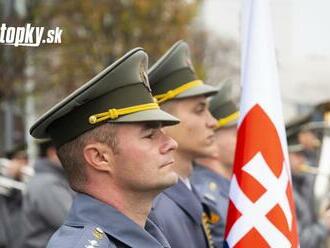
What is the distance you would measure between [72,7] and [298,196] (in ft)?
19.7

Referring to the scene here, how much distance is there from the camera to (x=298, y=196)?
9531 mm

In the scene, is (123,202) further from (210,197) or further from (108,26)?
(108,26)

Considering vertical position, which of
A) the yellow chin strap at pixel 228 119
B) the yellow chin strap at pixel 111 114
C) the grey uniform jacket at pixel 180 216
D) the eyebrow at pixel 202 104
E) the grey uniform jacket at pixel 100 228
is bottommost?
the grey uniform jacket at pixel 180 216

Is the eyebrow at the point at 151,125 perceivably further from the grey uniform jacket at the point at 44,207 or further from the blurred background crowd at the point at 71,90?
the grey uniform jacket at the point at 44,207

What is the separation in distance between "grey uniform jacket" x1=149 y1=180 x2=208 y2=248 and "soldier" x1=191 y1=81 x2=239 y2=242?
4.36ft

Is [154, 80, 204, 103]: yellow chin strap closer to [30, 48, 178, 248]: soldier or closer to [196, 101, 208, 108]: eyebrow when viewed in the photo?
[196, 101, 208, 108]: eyebrow

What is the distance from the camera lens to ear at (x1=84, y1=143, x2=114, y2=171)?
12.0ft

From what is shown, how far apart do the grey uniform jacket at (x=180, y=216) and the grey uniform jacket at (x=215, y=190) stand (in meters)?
0.81

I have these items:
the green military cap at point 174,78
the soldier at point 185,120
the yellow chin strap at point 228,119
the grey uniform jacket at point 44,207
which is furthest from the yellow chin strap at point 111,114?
the grey uniform jacket at point 44,207

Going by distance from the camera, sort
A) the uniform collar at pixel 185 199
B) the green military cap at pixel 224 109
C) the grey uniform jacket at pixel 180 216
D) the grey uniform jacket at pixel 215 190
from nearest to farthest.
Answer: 1. the grey uniform jacket at pixel 180 216
2. the uniform collar at pixel 185 199
3. the grey uniform jacket at pixel 215 190
4. the green military cap at pixel 224 109

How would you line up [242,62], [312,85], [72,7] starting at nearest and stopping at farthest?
1. [242,62]
2. [72,7]
3. [312,85]

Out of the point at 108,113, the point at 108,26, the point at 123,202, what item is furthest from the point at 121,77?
the point at 108,26

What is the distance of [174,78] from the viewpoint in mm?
5129

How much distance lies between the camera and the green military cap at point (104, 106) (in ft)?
12.0
